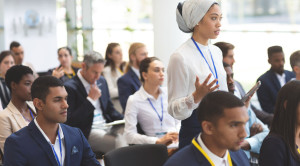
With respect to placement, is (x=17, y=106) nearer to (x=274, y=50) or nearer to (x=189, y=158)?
(x=189, y=158)

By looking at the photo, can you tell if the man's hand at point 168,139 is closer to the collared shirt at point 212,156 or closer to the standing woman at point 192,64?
the standing woman at point 192,64

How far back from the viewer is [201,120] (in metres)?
2.04

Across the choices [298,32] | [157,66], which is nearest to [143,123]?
[157,66]

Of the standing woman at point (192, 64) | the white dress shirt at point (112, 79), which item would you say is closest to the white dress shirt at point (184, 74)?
the standing woman at point (192, 64)

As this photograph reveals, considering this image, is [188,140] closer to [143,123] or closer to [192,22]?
[192,22]

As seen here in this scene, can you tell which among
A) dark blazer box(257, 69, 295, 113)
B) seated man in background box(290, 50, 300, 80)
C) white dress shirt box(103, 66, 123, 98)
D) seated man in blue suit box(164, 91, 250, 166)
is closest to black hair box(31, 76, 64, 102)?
seated man in blue suit box(164, 91, 250, 166)

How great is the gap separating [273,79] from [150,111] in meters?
1.89

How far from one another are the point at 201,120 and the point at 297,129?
0.74m

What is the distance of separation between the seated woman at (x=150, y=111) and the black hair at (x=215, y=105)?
1.98m

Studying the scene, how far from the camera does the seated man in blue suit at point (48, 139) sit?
100 inches

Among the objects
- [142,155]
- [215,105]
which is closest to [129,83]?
[142,155]

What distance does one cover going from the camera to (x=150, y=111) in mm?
4262

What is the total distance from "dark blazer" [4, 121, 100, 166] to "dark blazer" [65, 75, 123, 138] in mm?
1735

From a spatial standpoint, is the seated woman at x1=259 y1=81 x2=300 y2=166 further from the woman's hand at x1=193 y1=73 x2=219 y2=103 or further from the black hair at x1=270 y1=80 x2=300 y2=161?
the woman's hand at x1=193 y1=73 x2=219 y2=103
